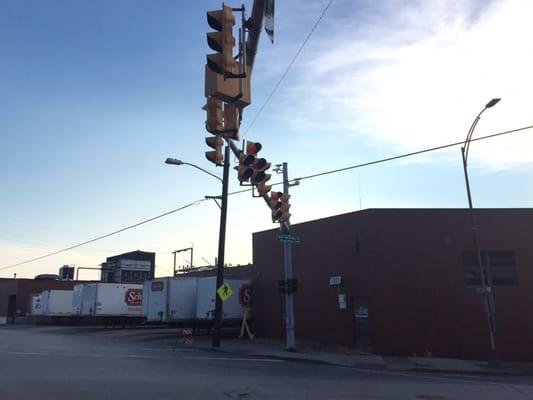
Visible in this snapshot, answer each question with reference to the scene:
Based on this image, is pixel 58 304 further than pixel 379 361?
Yes

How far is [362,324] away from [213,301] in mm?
11157

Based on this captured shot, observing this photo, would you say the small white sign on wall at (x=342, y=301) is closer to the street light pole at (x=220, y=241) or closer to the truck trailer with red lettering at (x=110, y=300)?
the street light pole at (x=220, y=241)

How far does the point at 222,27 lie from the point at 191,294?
97.1 feet

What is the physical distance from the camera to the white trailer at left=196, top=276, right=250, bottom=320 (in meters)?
31.8

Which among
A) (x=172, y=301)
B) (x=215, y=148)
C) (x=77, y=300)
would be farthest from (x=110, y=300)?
(x=215, y=148)

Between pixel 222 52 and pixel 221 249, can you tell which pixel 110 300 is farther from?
pixel 222 52

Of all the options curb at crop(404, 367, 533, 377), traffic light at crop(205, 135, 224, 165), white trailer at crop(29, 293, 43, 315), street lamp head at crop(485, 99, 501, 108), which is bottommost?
curb at crop(404, 367, 533, 377)

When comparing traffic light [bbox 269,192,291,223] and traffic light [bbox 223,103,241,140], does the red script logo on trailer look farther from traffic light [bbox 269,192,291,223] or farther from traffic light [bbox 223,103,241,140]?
traffic light [bbox 223,103,241,140]

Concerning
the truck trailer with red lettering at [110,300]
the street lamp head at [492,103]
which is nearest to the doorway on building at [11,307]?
the truck trailer with red lettering at [110,300]

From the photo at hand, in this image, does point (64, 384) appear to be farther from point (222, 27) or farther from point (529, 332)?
point (529, 332)

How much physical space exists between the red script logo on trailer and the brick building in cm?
2596

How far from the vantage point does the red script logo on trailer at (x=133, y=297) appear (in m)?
46.5

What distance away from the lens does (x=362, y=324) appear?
23.3m

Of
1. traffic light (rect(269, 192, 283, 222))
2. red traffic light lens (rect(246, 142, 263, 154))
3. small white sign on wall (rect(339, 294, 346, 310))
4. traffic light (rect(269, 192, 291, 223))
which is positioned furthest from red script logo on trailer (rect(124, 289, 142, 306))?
red traffic light lens (rect(246, 142, 263, 154))
